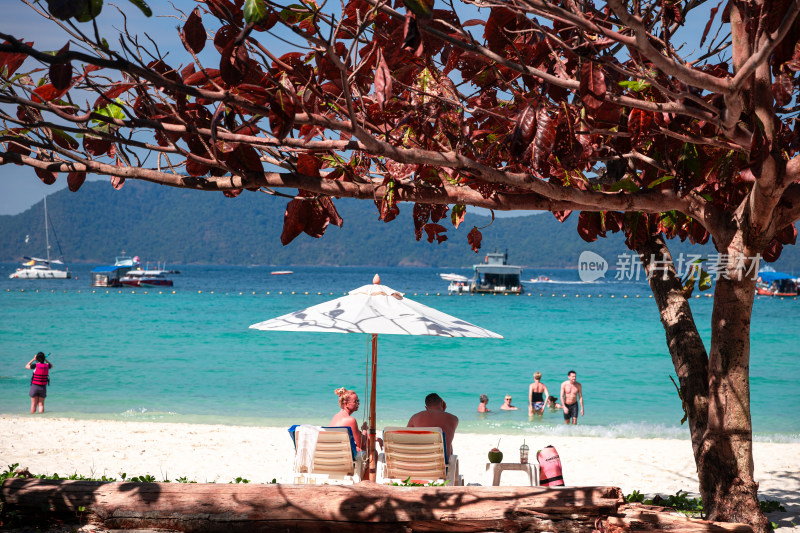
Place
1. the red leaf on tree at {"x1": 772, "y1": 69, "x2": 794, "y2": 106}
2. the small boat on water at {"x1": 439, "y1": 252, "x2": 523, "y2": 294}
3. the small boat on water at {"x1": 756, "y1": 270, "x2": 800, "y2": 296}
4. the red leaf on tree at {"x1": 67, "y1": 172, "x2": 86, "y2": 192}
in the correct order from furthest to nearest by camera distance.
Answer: the small boat on water at {"x1": 439, "y1": 252, "x2": 523, "y2": 294} → the small boat on water at {"x1": 756, "y1": 270, "x2": 800, "y2": 296} → the red leaf on tree at {"x1": 67, "y1": 172, "x2": 86, "y2": 192} → the red leaf on tree at {"x1": 772, "y1": 69, "x2": 794, "y2": 106}

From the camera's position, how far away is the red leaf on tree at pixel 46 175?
316 cm

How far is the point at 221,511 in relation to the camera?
3.78m

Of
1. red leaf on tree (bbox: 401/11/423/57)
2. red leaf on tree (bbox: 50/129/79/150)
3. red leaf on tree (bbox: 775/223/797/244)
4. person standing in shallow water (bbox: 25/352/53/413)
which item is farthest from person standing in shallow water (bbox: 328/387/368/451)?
person standing in shallow water (bbox: 25/352/53/413)

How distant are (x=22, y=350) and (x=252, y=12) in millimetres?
25487

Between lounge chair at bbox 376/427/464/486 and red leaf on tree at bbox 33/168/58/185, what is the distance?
3.57 meters

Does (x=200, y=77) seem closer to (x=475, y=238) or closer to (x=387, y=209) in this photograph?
(x=387, y=209)

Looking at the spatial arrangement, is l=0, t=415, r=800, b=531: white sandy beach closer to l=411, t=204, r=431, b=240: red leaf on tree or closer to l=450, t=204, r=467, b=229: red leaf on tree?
l=411, t=204, r=431, b=240: red leaf on tree

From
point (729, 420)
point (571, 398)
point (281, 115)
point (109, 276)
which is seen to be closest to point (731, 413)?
point (729, 420)

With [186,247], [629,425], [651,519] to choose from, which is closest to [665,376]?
[629,425]

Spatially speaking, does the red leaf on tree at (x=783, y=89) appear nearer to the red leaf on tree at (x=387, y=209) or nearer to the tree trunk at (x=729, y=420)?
the tree trunk at (x=729, y=420)

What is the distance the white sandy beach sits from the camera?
24.7 ft

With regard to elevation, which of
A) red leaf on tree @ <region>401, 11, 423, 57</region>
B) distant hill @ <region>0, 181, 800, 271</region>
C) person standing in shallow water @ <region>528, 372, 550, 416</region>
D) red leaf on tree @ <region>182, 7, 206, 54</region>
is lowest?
person standing in shallow water @ <region>528, 372, 550, 416</region>

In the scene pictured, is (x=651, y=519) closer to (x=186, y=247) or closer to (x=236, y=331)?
(x=236, y=331)

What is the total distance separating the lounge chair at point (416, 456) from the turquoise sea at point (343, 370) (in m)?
0.88
